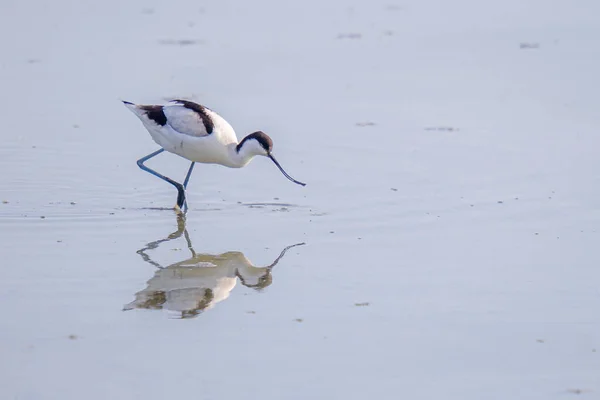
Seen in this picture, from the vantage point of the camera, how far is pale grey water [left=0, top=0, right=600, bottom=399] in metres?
5.88

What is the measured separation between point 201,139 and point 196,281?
2.06 meters

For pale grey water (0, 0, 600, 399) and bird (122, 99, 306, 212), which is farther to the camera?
bird (122, 99, 306, 212)

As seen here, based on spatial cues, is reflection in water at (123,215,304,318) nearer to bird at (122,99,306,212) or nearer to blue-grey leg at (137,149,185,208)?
blue-grey leg at (137,149,185,208)

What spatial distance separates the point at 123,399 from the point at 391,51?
32.6 feet

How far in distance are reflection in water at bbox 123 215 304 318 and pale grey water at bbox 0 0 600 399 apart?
0.03 metres

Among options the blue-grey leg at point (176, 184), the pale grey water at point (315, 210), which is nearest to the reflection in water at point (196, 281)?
the pale grey water at point (315, 210)

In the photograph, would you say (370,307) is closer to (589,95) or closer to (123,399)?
(123,399)

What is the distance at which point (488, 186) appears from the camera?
938cm

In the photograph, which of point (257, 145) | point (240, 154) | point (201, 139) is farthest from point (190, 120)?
point (257, 145)

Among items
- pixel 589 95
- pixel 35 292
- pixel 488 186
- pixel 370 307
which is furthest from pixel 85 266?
pixel 589 95

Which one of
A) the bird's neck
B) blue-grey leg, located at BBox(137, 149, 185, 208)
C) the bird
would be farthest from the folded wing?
blue-grey leg, located at BBox(137, 149, 185, 208)

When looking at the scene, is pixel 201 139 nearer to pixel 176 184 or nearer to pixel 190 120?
pixel 190 120

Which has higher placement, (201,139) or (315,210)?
(201,139)

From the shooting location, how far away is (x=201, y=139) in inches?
353
